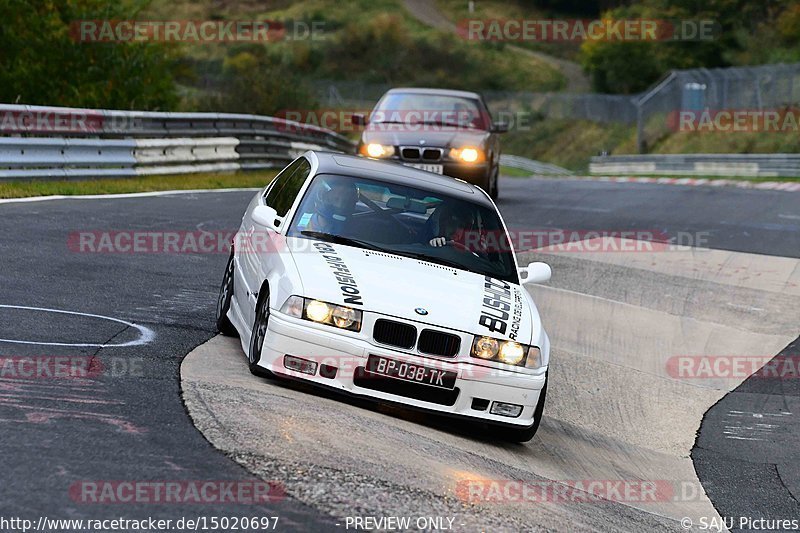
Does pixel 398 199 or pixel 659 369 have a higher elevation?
pixel 398 199

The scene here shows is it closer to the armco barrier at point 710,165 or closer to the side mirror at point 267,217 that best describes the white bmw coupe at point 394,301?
the side mirror at point 267,217

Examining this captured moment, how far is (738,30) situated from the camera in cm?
7569

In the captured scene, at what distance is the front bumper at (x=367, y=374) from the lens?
7273 mm

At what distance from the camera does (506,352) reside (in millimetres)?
7504

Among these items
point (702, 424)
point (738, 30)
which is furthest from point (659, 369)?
point (738, 30)

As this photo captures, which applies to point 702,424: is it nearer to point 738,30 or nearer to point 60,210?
point 60,210

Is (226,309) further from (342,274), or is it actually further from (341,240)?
(342,274)

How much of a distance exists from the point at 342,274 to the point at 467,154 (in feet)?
37.8

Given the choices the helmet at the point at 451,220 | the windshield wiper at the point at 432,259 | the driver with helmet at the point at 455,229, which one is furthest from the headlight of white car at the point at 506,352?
the helmet at the point at 451,220

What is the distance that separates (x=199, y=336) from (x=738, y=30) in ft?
234

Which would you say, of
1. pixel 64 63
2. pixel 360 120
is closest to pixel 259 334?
pixel 360 120

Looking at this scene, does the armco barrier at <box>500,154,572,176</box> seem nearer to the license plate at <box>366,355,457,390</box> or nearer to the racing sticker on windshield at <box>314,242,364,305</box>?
the racing sticker on windshield at <box>314,242,364,305</box>

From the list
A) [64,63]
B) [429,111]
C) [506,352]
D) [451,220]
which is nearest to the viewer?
[506,352]

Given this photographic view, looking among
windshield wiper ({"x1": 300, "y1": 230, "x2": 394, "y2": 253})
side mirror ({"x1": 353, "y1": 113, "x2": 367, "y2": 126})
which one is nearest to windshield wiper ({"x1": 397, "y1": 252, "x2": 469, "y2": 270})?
windshield wiper ({"x1": 300, "y1": 230, "x2": 394, "y2": 253})
